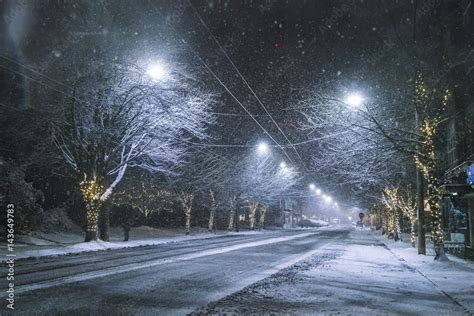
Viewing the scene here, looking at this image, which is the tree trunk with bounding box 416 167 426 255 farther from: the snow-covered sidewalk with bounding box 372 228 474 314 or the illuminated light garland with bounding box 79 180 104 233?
the illuminated light garland with bounding box 79 180 104 233

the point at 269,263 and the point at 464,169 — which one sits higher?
the point at 464,169

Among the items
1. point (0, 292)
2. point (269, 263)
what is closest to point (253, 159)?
point (269, 263)

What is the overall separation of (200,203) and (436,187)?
38.1 meters

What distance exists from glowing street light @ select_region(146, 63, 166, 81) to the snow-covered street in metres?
9.85

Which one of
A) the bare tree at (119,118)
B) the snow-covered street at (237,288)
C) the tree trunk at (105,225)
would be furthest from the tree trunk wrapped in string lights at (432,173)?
the tree trunk at (105,225)

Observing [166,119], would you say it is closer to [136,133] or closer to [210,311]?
[136,133]

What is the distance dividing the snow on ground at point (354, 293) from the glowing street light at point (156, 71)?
12.1 meters

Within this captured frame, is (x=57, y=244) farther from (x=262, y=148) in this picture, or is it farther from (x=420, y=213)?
(x=262, y=148)

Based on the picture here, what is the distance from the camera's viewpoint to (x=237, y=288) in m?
11.4

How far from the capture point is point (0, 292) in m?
9.88

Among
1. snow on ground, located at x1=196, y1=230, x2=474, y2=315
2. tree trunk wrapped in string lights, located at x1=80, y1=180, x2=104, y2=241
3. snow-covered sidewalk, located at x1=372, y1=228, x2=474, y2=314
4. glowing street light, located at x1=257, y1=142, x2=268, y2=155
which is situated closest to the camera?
snow on ground, located at x1=196, y1=230, x2=474, y2=315

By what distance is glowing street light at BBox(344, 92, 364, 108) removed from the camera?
18.4 metres

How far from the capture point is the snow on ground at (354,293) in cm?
889

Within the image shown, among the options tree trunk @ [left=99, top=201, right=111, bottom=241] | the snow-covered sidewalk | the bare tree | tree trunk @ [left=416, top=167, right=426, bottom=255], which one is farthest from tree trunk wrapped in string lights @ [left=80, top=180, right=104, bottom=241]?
tree trunk @ [left=416, top=167, right=426, bottom=255]
